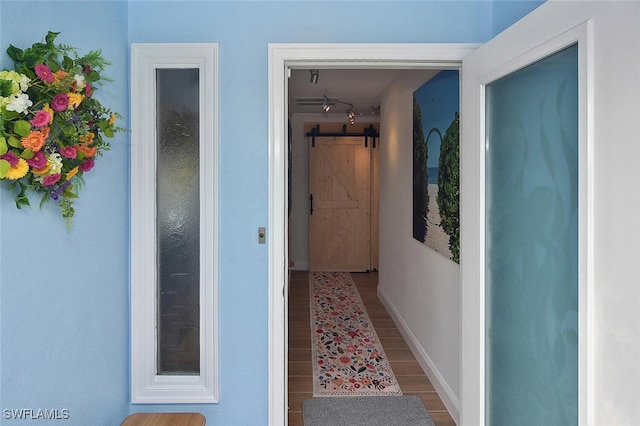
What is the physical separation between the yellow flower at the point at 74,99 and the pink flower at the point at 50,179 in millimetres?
223

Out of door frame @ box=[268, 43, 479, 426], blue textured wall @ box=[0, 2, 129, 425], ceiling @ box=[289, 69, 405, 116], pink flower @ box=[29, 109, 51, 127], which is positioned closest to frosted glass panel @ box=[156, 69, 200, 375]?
blue textured wall @ box=[0, 2, 129, 425]

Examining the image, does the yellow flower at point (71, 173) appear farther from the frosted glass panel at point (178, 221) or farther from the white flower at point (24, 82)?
the frosted glass panel at point (178, 221)

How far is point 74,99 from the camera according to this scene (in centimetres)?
139

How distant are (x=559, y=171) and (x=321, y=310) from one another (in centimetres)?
401

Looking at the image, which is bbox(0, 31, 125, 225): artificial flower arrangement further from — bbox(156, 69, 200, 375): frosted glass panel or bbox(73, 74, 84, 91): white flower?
bbox(156, 69, 200, 375): frosted glass panel

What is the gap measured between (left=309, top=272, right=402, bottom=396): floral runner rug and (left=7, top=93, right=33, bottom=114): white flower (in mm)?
2519

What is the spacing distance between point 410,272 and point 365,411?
140 cm

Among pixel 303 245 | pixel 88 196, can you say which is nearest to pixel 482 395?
pixel 88 196

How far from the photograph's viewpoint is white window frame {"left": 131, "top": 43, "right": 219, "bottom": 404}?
200 cm

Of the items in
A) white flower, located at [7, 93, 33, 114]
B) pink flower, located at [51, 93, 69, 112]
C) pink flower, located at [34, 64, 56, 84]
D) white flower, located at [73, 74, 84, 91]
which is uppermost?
→ white flower, located at [73, 74, 84, 91]

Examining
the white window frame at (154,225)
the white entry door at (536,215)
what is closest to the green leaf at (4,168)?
the white window frame at (154,225)

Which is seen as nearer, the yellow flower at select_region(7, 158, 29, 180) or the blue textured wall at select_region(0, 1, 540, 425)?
the yellow flower at select_region(7, 158, 29, 180)

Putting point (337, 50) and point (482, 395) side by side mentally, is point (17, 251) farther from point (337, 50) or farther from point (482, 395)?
point (482, 395)

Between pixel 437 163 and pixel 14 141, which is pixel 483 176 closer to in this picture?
pixel 437 163
